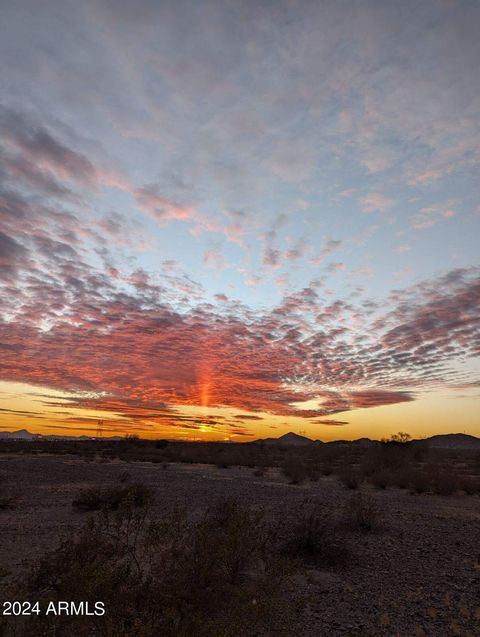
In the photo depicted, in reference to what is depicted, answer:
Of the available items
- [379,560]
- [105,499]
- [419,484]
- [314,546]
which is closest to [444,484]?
[419,484]

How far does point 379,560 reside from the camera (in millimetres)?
9633

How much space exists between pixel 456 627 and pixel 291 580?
2765 millimetres

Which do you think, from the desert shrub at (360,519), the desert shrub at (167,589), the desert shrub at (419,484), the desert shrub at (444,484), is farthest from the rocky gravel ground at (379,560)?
the desert shrub at (419,484)

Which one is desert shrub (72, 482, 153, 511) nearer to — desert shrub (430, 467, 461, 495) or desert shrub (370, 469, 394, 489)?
desert shrub (370, 469, 394, 489)

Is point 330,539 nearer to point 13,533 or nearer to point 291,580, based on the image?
point 291,580

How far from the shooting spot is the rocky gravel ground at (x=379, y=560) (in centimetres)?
671

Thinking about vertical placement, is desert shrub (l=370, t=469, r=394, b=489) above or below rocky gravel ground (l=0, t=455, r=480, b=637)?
above

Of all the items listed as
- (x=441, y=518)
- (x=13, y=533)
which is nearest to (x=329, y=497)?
(x=441, y=518)

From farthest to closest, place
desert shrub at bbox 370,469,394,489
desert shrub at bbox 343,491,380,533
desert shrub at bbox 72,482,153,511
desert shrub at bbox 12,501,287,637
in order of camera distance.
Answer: desert shrub at bbox 370,469,394,489 → desert shrub at bbox 72,482,153,511 → desert shrub at bbox 343,491,380,533 → desert shrub at bbox 12,501,287,637

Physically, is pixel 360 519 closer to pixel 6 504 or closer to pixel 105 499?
pixel 105 499

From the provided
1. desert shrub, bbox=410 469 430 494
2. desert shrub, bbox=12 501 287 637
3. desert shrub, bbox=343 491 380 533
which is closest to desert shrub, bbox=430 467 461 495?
desert shrub, bbox=410 469 430 494

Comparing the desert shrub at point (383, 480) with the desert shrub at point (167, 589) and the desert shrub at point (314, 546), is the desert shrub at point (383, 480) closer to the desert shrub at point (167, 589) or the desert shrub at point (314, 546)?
the desert shrub at point (314, 546)

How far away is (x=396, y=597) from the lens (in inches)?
300

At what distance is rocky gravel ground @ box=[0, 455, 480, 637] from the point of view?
6711 mm
